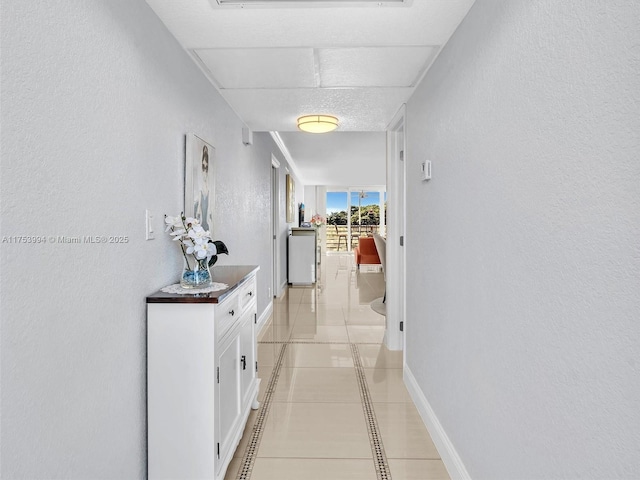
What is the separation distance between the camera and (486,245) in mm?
1473

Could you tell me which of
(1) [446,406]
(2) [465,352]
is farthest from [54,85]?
(1) [446,406]

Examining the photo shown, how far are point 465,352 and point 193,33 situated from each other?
196cm

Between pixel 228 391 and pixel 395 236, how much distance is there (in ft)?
7.18

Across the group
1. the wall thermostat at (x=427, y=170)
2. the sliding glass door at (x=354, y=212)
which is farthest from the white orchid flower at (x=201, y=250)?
the sliding glass door at (x=354, y=212)

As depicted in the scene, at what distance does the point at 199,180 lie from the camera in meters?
2.24

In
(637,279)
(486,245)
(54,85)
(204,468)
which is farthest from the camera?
(204,468)

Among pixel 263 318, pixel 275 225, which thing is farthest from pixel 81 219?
pixel 275 225

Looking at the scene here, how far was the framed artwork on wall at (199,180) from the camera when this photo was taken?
2080mm

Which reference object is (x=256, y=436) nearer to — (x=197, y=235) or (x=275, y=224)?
(x=197, y=235)

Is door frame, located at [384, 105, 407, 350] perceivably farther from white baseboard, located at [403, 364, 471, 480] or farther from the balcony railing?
the balcony railing

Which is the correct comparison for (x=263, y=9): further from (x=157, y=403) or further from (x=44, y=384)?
(x=157, y=403)

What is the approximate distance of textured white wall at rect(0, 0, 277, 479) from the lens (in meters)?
0.97

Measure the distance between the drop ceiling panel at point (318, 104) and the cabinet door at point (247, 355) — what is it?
157 centimetres

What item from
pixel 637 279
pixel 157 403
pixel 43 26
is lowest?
pixel 157 403
